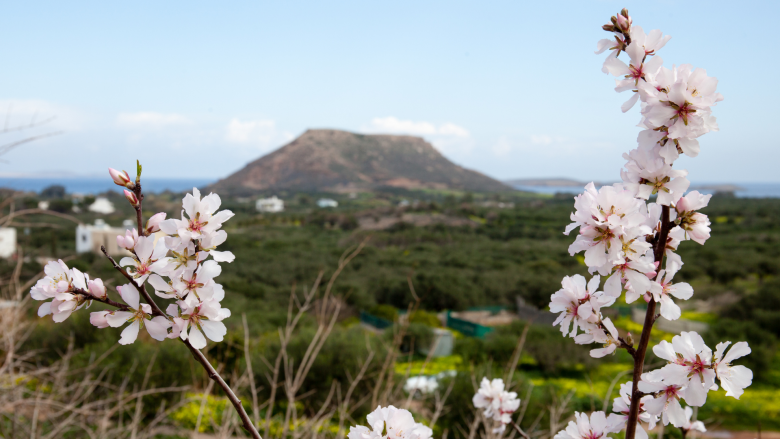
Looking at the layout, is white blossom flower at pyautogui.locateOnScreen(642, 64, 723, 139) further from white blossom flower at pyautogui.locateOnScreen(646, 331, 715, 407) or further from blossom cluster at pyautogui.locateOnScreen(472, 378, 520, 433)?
blossom cluster at pyautogui.locateOnScreen(472, 378, 520, 433)

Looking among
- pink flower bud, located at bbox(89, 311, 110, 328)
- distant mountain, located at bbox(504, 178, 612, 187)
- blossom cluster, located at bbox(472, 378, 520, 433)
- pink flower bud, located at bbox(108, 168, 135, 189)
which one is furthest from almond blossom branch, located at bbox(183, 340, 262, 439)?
distant mountain, located at bbox(504, 178, 612, 187)

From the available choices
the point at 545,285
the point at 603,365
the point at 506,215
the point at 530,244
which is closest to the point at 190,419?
the point at 603,365

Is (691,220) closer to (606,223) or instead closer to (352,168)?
(606,223)

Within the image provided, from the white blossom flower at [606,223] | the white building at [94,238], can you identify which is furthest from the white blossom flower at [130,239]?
the white building at [94,238]

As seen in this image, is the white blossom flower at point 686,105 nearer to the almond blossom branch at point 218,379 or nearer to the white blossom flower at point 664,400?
the white blossom flower at point 664,400

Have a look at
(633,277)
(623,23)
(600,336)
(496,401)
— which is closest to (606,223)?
(633,277)
